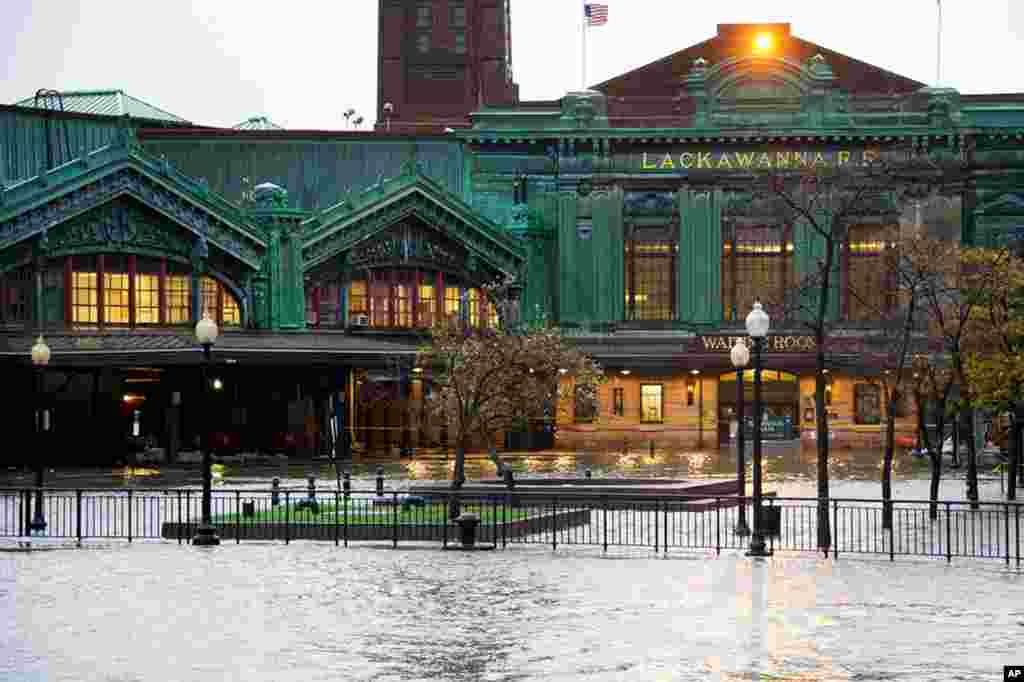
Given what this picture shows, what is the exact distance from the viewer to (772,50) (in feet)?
344

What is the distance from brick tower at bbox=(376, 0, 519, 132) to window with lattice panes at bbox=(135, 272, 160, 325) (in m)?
60.4

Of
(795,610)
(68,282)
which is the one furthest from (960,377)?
(68,282)

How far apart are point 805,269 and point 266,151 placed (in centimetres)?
2988

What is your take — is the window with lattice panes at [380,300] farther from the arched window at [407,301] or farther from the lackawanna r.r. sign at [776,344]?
the lackawanna r.r. sign at [776,344]

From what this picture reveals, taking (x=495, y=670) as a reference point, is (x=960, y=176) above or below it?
above

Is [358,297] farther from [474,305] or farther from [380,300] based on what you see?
[474,305]

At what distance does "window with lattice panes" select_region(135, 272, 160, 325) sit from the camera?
281ft

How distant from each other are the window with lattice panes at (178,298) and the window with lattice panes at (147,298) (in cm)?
59

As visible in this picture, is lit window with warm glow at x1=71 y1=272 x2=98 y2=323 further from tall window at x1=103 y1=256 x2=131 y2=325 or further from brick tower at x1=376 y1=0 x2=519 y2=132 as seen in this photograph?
brick tower at x1=376 y1=0 x2=519 y2=132

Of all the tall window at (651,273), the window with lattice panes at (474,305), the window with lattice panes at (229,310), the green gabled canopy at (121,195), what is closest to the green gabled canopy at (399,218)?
the window with lattice panes at (474,305)

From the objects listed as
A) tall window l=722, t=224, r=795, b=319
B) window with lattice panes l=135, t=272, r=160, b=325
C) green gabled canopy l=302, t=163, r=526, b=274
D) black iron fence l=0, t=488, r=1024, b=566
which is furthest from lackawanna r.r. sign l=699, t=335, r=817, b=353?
black iron fence l=0, t=488, r=1024, b=566

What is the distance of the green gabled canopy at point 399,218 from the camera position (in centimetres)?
9156

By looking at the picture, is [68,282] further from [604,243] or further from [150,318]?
[604,243]

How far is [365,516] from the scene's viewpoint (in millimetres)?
41844
